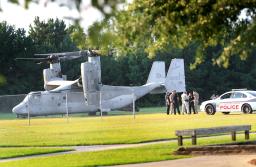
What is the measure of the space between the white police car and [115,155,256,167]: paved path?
90.2ft

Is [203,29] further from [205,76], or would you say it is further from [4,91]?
[205,76]

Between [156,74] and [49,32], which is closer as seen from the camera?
[156,74]

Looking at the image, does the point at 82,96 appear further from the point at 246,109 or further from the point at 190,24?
the point at 190,24

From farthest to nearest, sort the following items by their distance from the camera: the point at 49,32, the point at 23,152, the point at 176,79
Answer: the point at 49,32
the point at 176,79
the point at 23,152

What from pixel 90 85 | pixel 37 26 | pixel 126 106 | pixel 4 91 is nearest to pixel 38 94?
pixel 90 85

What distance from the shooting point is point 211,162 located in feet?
48.1

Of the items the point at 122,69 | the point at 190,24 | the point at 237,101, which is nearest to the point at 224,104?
the point at 237,101

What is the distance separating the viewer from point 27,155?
60.8ft

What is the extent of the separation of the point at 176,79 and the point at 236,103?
70.7 ft

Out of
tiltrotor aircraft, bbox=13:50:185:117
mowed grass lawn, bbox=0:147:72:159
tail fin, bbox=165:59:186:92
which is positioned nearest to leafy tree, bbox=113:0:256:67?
mowed grass lawn, bbox=0:147:72:159

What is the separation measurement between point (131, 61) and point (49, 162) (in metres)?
78.4

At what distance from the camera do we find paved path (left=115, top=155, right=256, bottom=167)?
46.5 ft

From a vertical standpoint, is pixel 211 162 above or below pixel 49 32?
below

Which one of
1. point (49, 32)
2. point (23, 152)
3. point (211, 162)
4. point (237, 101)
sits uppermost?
point (49, 32)
